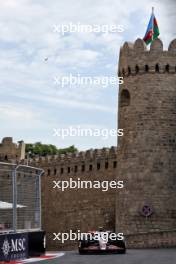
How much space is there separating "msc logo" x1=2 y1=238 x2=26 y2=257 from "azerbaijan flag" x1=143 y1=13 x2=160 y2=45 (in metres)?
20.5

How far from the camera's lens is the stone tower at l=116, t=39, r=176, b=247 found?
1575 inches

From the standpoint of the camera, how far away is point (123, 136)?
41406 mm

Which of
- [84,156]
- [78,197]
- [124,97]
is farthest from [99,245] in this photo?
[84,156]

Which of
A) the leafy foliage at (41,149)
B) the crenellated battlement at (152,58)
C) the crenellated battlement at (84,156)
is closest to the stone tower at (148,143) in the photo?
the crenellated battlement at (152,58)

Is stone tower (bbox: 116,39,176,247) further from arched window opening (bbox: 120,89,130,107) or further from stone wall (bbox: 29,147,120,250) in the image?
stone wall (bbox: 29,147,120,250)

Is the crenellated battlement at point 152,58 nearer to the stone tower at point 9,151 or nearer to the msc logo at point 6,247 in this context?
the stone tower at point 9,151

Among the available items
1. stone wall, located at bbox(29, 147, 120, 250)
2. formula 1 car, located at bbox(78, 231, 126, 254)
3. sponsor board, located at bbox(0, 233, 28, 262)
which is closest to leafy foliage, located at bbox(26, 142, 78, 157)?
stone wall, located at bbox(29, 147, 120, 250)

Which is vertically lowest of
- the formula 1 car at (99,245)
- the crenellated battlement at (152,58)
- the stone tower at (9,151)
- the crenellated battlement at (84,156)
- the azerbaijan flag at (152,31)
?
the formula 1 car at (99,245)

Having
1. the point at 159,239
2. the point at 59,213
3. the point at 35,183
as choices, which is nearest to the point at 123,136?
the point at 159,239

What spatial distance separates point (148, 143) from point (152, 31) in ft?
18.8

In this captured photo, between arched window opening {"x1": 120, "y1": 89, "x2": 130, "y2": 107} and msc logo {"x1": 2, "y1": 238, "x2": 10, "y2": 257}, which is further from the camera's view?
arched window opening {"x1": 120, "y1": 89, "x2": 130, "y2": 107}

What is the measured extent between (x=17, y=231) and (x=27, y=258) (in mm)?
1570

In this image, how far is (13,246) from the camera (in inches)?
856

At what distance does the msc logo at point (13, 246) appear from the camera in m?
21.0
